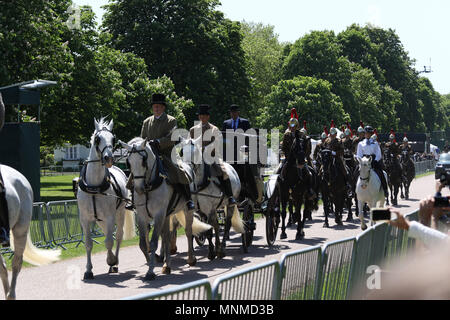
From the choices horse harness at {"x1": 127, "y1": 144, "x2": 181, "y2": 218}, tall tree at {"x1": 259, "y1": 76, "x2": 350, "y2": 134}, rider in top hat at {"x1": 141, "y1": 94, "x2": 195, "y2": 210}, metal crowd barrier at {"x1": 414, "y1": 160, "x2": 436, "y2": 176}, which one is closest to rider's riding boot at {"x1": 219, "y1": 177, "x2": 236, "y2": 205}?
rider in top hat at {"x1": 141, "y1": 94, "x2": 195, "y2": 210}

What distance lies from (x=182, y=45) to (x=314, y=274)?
43680mm

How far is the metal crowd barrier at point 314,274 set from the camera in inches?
205

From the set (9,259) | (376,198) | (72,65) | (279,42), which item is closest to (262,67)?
(279,42)

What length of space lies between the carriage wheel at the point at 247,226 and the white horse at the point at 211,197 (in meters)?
0.30

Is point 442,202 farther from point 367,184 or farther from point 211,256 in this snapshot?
point 367,184

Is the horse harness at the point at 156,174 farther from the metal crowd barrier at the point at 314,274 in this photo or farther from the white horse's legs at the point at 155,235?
the metal crowd barrier at the point at 314,274

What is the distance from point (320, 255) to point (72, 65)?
31.6 m

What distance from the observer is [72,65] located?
3747cm

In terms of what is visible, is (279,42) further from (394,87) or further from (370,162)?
(370,162)

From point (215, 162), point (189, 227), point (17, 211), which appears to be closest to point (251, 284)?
point (17, 211)

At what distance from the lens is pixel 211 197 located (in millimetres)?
15875

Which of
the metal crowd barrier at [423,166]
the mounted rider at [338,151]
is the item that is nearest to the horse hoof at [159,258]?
the mounted rider at [338,151]

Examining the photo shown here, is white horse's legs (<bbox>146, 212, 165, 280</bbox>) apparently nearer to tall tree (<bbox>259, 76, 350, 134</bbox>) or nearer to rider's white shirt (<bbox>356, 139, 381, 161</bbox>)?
rider's white shirt (<bbox>356, 139, 381, 161</bbox>)
